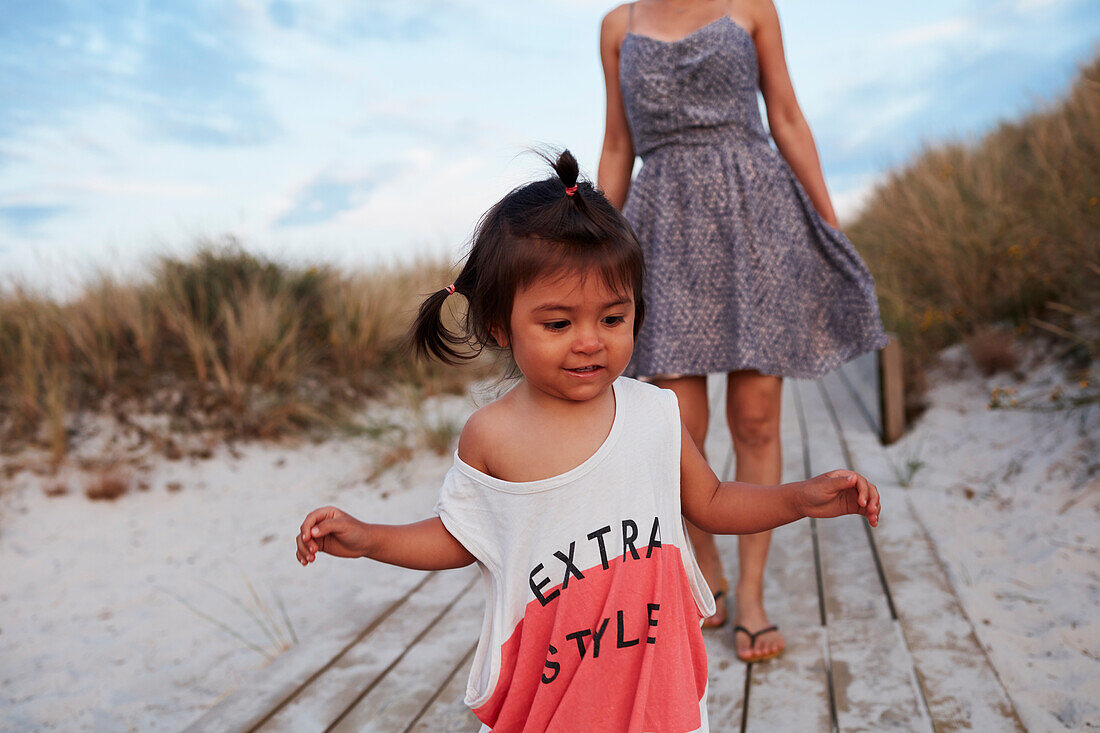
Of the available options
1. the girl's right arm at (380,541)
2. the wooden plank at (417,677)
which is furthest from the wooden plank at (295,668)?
the girl's right arm at (380,541)

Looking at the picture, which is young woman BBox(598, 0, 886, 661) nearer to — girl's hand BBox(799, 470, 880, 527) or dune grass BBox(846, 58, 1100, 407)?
girl's hand BBox(799, 470, 880, 527)

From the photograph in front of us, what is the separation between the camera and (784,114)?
88.0 inches

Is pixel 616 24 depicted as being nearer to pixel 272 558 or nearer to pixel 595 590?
pixel 595 590

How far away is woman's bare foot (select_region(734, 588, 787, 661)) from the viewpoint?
6.99ft

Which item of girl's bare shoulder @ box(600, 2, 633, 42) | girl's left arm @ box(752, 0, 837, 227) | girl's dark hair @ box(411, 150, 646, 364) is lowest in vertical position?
girl's dark hair @ box(411, 150, 646, 364)

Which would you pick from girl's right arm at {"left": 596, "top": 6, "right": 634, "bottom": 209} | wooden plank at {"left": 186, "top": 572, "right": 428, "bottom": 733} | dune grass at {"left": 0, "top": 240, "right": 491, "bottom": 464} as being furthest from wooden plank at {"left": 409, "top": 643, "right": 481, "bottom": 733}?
dune grass at {"left": 0, "top": 240, "right": 491, "bottom": 464}

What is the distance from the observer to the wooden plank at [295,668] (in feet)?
6.68

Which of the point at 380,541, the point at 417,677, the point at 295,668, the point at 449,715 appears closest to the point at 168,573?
the point at 295,668

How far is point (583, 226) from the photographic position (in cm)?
126

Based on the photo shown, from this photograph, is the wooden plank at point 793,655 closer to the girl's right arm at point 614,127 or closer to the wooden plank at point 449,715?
the wooden plank at point 449,715

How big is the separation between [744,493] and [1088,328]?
3.59m

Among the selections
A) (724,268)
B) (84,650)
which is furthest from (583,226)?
(84,650)

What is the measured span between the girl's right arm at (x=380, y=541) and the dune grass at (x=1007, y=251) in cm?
319

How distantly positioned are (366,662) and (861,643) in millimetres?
1356
